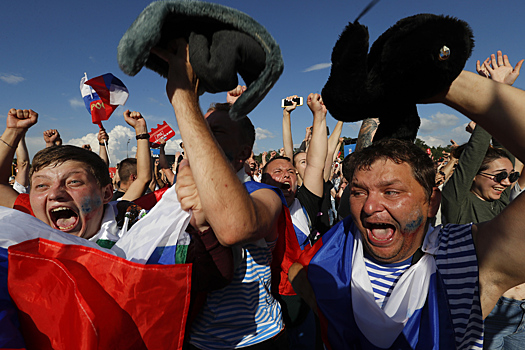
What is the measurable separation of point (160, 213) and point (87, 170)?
2.16 feet

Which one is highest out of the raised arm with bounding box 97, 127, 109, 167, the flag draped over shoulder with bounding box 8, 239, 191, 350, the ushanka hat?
the raised arm with bounding box 97, 127, 109, 167

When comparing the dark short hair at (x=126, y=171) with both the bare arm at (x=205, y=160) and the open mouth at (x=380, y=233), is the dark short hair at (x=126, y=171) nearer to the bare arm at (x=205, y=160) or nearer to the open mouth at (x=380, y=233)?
the bare arm at (x=205, y=160)

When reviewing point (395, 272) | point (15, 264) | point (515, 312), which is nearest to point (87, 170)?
point (15, 264)

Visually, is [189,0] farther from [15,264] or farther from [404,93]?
[15,264]

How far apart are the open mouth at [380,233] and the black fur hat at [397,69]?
22.3 inches

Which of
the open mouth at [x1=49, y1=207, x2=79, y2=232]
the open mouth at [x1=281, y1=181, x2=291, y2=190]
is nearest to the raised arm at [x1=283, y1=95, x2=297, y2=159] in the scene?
the open mouth at [x1=281, y1=181, x2=291, y2=190]

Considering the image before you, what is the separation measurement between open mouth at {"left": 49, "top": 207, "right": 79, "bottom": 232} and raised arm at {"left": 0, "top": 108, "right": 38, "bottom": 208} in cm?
57

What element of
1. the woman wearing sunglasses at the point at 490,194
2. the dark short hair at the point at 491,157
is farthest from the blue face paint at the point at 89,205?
the dark short hair at the point at 491,157

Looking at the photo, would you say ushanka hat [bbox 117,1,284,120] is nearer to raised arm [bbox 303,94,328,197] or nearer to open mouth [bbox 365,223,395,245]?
open mouth [bbox 365,223,395,245]

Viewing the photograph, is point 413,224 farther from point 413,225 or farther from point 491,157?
point 491,157

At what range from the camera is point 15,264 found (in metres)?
1.02

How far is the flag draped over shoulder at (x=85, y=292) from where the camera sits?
101cm

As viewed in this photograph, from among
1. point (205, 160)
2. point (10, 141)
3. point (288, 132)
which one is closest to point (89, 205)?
point (205, 160)

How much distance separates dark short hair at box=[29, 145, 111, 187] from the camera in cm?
166
